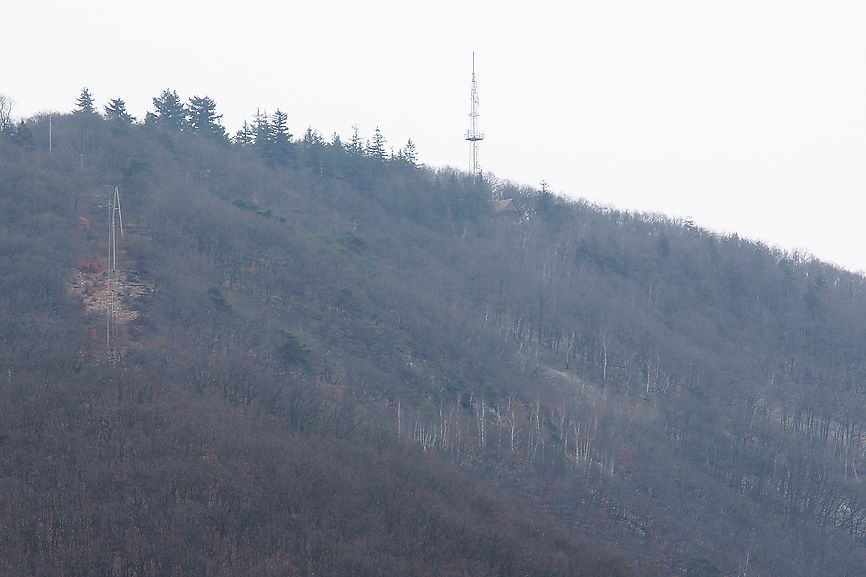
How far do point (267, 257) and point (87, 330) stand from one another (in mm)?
14365

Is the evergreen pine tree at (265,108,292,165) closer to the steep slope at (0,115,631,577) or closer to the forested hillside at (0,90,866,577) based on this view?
the forested hillside at (0,90,866,577)

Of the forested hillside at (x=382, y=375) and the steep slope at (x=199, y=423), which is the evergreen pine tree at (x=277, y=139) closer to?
the forested hillside at (x=382, y=375)

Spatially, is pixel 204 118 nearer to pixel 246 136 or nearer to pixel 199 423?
pixel 246 136

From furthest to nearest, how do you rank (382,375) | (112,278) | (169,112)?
1. (169,112)
2. (382,375)
3. (112,278)

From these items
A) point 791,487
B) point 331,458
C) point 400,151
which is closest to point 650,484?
point 791,487

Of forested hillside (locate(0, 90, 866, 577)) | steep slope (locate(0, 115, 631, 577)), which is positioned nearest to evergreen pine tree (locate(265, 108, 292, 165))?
forested hillside (locate(0, 90, 866, 577))

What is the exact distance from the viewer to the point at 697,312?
7081 cm

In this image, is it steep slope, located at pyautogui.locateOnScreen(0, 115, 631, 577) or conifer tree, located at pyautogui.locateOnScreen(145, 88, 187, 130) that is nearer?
steep slope, located at pyautogui.locateOnScreen(0, 115, 631, 577)

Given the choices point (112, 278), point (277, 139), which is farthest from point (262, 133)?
point (112, 278)

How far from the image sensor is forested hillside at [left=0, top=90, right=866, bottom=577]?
77.0 feet

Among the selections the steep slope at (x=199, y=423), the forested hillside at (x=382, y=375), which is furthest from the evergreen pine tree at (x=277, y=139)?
the steep slope at (x=199, y=423)

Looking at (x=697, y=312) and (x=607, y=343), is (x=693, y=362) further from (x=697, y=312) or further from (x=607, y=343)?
(x=697, y=312)

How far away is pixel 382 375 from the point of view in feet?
140

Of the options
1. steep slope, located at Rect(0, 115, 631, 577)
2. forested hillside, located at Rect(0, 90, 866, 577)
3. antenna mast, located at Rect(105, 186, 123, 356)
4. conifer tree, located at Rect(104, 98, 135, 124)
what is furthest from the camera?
conifer tree, located at Rect(104, 98, 135, 124)
